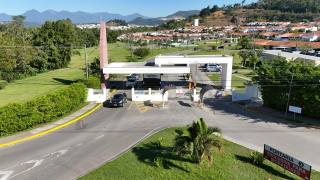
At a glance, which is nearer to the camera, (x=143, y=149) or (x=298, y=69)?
(x=143, y=149)

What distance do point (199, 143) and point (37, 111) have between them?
1662 cm

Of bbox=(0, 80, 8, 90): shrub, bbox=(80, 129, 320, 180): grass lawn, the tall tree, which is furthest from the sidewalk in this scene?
the tall tree

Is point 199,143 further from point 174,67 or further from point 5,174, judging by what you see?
point 174,67

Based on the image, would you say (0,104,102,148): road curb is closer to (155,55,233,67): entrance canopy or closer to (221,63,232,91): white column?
(155,55,233,67): entrance canopy

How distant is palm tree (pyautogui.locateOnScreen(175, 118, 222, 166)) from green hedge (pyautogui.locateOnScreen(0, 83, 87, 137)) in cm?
1462

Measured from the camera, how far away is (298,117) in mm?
37688

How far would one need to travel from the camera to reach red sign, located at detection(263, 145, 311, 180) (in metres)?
22.1

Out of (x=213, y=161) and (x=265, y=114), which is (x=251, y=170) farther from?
(x=265, y=114)

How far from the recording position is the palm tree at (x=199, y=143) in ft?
78.0

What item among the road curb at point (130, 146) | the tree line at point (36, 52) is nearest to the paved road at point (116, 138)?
the road curb at point (130, 146)

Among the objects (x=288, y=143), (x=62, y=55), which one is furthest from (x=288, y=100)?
(x=62, y=55)

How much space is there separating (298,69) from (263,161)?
1632 cm

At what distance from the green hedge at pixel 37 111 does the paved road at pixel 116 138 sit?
8.19 ft

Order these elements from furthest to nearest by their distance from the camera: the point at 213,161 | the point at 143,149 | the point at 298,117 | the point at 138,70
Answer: the point at 138,70, the point at 298,117, the point at 143,149, the point at 213,161
